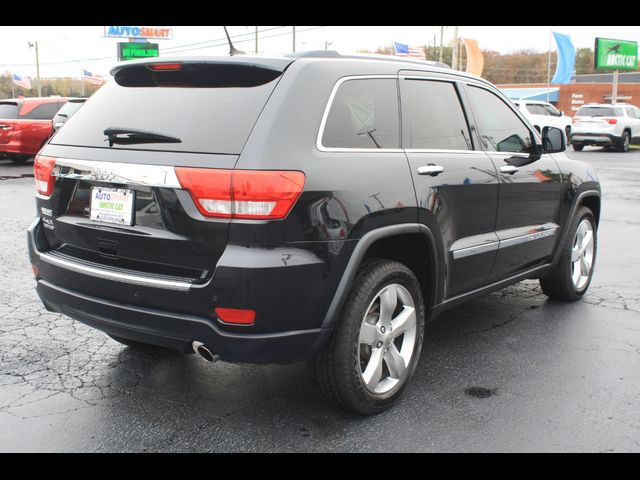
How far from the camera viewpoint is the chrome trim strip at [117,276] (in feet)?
9.98

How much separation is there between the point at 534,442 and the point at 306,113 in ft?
6.13

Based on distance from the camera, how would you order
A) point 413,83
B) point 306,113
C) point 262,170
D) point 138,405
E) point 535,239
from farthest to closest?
point 535,239, point 413,83, point 138,405, point 306,113, point 262,170

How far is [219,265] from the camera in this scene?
2.95m

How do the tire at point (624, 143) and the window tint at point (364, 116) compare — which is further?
the tire at point (624, 143)

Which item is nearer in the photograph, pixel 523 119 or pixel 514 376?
pixel 514 376

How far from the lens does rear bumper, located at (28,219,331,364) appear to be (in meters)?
3.03

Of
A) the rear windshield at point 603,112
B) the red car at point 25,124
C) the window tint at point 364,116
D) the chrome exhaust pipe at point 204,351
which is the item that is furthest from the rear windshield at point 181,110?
the rear windshield at point 603,112

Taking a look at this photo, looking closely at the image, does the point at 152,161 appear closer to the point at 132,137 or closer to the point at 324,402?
the point at 132,137

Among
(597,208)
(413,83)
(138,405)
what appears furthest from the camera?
(597,208)

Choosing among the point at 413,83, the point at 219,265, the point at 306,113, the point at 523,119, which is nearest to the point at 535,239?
the point at 523,119

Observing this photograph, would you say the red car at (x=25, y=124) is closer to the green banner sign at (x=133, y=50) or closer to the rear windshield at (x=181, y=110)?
the rear windshield at (x=181, y=110)

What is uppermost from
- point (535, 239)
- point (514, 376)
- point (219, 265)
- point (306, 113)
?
point (306, 113)
